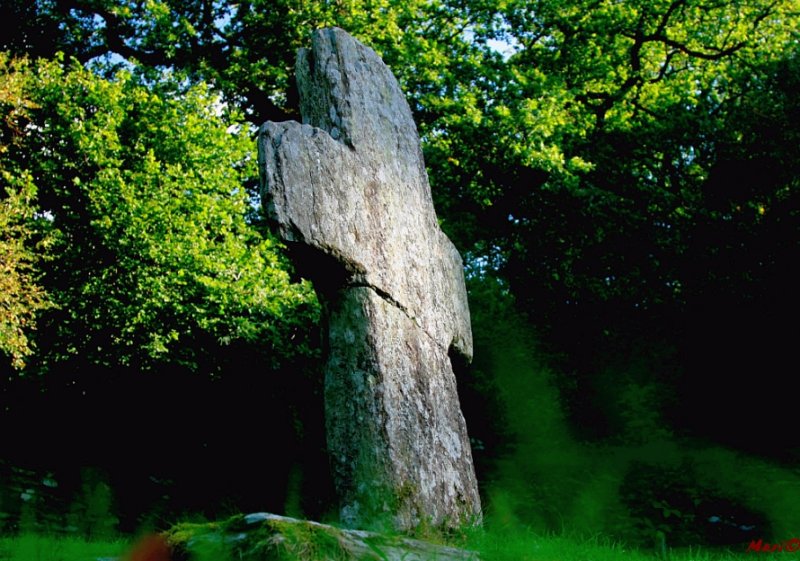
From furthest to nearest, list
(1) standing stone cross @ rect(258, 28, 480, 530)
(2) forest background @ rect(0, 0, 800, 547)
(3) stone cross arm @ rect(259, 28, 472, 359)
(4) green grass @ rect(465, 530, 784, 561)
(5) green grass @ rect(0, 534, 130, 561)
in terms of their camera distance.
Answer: (2) forest background @ rect(0, 0, 800, 547), (3) stone cross arm @ rect(259, 28, 472, 359), (1) standing stone cross @ rect(258, 28, 480, 530), (5) green grass @ rect(0, 534, 130, 561), (4) green grass @ rect(465, 530, 784, 561)

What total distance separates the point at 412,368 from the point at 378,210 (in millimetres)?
1358

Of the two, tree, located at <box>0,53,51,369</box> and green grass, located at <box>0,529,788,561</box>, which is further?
tree, located at <box>0,53,51,369</box>

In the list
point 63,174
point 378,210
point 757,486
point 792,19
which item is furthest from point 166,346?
point 792,19

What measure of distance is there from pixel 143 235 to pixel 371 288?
7.99m

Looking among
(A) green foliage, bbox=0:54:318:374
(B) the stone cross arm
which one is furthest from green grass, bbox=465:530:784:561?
(A) green foliage, bbox=0:54:318:374

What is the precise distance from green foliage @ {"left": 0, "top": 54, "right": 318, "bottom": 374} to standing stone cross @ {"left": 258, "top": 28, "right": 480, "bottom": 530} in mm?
7100

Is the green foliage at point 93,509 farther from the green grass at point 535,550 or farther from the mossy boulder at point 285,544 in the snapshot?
the mossy boulder at point 285,544

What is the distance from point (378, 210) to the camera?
6730 millimetres

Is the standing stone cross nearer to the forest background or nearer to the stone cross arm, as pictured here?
the stone cross arm

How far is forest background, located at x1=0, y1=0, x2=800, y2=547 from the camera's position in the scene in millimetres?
13344

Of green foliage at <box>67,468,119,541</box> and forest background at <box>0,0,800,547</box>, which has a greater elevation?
forest background at <box>0,0,800,547</box>

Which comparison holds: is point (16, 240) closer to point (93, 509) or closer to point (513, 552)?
point (93, 509)

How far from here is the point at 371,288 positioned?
6.35m

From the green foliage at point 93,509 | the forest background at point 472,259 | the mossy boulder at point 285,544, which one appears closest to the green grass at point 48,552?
the mossy boulder at point 285,544
